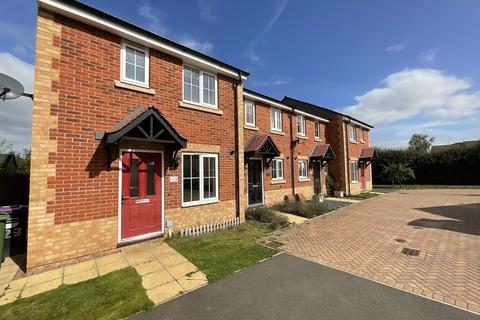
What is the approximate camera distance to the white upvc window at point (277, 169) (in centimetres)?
1337

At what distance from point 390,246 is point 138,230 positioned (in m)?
7.17

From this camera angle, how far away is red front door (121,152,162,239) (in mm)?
6445

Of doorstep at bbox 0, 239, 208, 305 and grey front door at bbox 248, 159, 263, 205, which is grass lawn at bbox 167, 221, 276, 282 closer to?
doorstep at bbox 0, 239, 208, 305

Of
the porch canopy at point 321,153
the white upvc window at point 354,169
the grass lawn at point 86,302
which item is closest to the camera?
the grass lawn at point 86,302

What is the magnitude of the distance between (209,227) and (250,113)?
6.60m

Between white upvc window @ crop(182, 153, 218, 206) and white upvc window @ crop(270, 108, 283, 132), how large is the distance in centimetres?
593

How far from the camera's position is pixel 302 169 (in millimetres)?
15727

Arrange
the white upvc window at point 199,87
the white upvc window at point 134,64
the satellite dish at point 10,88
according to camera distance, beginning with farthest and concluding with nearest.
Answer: the white upvc window at point 199,87
the white upvc window at point 134,64
the satellite dish at point 10,88

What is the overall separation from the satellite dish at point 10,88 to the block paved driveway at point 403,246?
8.62 metres

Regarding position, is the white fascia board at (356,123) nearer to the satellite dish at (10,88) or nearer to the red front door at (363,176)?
the red front door at (363,176)

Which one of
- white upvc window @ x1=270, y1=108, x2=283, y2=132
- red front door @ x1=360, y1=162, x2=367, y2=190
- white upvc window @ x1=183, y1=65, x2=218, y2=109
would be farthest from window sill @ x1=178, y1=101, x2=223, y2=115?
red front door @ x1=360, y1=162, x2=367, y2=190

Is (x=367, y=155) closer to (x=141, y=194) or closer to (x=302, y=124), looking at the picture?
(x=302, y=124)

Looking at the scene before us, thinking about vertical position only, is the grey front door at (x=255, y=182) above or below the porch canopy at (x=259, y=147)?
below

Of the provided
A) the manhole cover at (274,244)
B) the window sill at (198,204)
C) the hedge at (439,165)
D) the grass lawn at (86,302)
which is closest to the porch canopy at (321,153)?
the window sill at (198,204)
